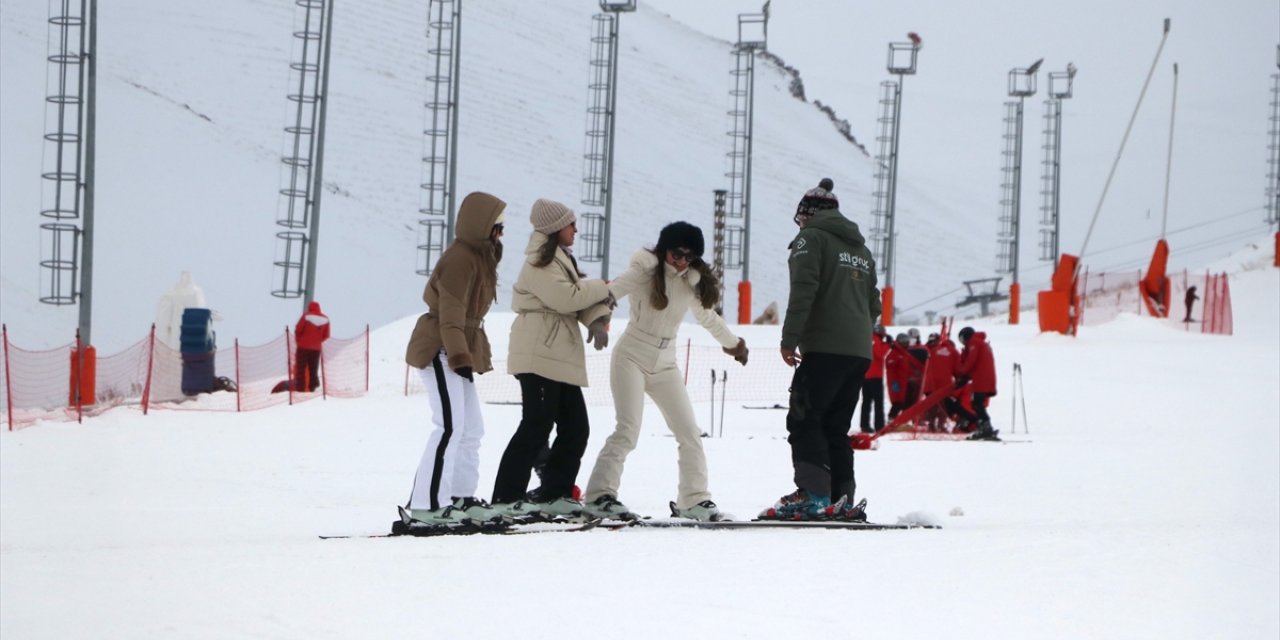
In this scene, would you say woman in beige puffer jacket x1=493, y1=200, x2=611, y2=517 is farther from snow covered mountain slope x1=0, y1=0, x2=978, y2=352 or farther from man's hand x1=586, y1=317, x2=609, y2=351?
snow covered mountain slope x1=0, y1=0, x2=978, y2=352

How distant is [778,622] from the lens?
5910mm

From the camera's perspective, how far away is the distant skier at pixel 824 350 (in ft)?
27.5

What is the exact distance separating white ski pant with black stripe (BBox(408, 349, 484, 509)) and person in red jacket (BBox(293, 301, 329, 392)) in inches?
613

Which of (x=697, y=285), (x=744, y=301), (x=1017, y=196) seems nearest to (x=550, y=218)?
(x=697, y=285)

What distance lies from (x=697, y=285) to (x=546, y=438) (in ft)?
3.87

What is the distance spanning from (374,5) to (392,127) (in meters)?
10.8

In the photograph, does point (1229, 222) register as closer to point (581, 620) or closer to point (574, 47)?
point (574, 47)

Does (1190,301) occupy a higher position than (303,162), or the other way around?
(303,162)

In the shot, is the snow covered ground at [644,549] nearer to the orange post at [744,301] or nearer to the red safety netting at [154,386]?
the red safety netting at [154,386]

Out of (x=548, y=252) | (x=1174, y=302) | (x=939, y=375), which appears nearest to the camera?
(x=548, y=252)

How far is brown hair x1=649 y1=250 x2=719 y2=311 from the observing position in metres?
8.53

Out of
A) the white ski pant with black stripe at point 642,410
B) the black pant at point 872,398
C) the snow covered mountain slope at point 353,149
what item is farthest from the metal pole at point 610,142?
the white ski pant with black stripe at point 642,410

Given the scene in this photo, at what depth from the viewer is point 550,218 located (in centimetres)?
841

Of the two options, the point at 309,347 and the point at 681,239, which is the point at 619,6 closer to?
the point at 309,347
